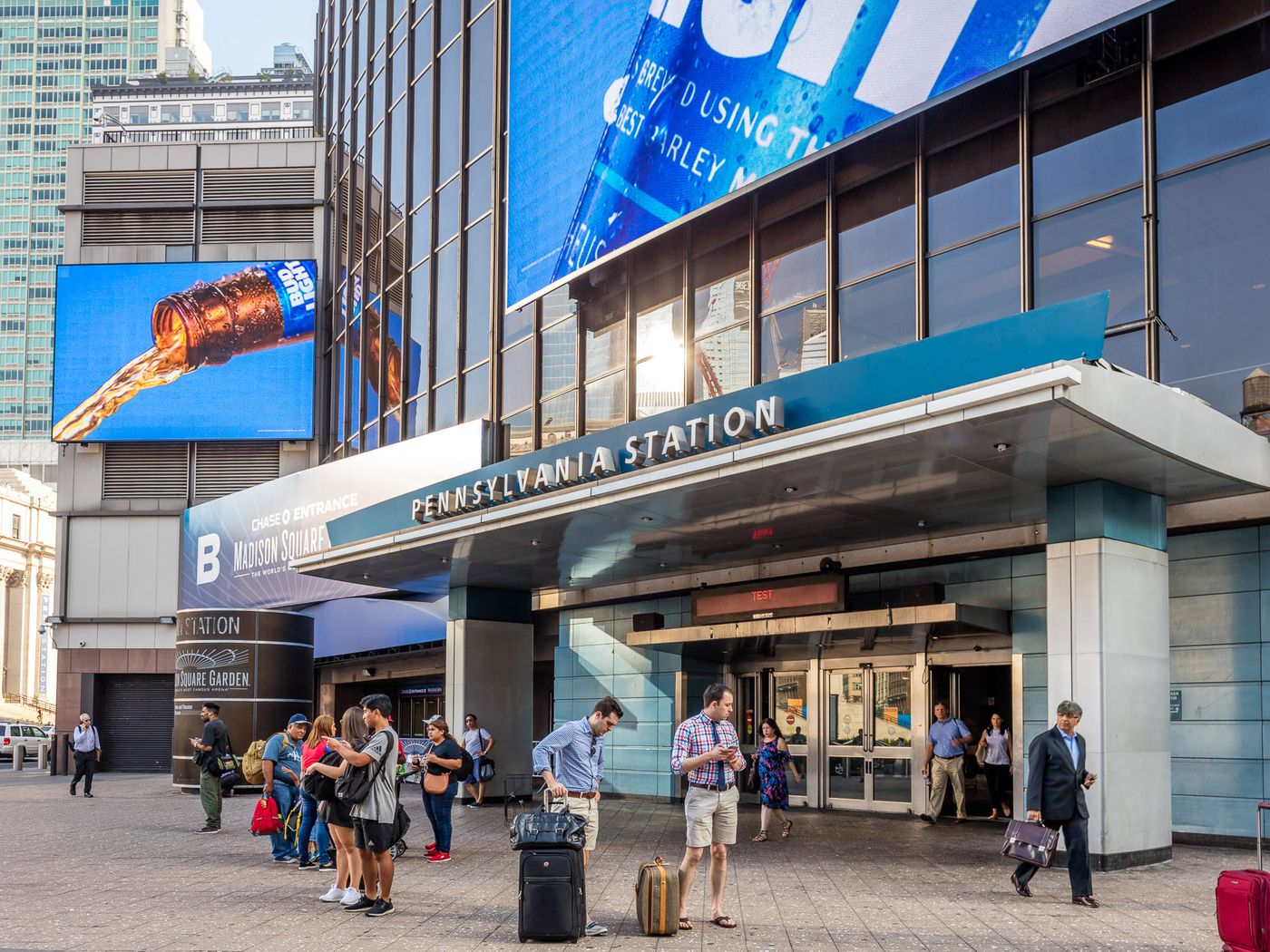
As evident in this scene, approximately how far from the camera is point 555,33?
24031 mm

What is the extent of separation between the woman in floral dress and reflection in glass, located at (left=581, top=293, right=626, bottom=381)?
7.46 meters

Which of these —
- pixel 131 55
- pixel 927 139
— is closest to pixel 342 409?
pixel 927 139

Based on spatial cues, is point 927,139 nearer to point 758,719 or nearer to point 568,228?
point 568,228

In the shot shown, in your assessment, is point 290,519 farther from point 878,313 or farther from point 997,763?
point 997,763

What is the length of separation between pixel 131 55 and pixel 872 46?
200 metres

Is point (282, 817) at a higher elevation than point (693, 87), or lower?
lower

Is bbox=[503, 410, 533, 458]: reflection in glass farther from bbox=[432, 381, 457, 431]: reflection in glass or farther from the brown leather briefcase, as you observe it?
the brown leather briefcase

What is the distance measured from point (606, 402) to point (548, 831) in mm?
13276

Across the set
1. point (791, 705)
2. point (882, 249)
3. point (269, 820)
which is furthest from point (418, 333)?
point (269, 820)

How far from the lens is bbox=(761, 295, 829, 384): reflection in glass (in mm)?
18984

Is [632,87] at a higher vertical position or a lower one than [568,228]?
higher

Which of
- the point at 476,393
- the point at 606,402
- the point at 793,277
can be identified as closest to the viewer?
the point at 793,277

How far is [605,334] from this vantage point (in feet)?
76.6

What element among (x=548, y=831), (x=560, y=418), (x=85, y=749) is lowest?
(x=85, y=749)
